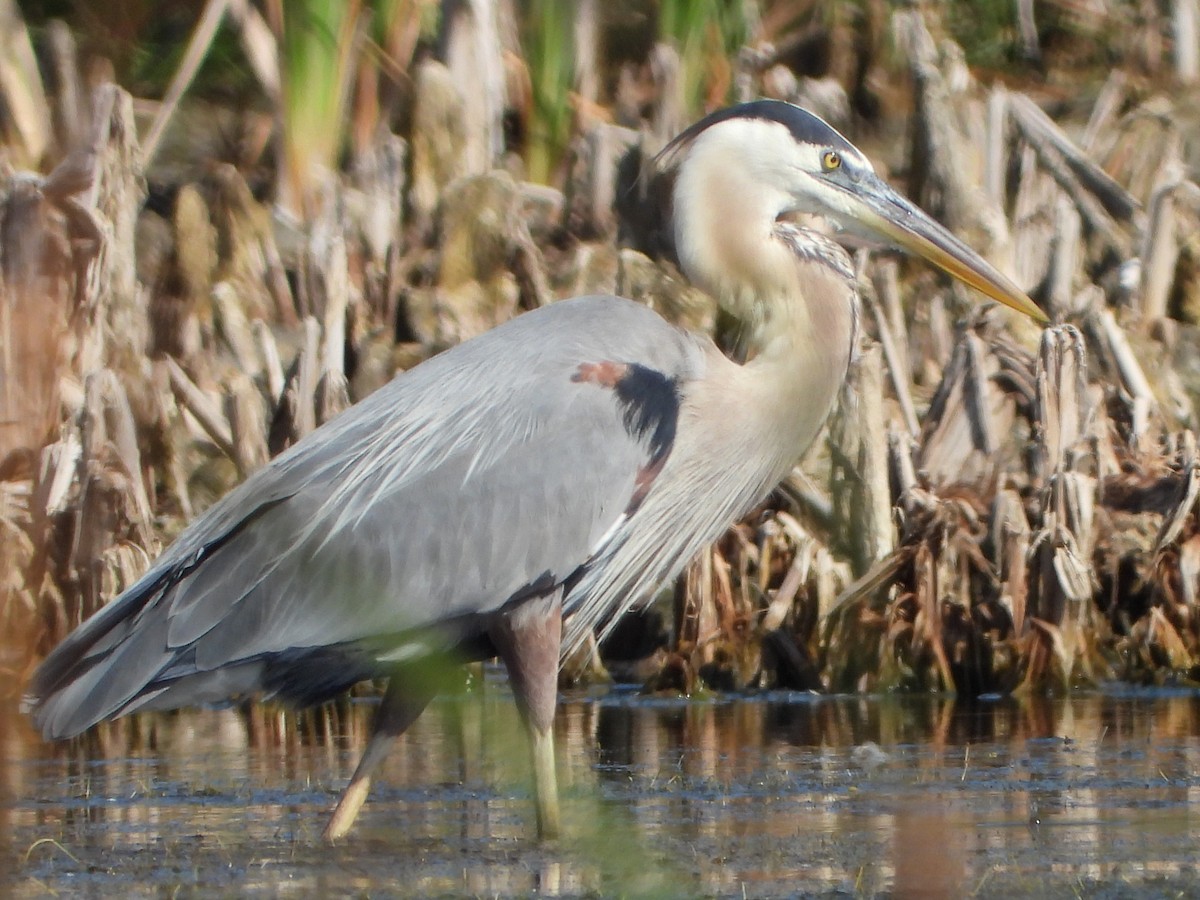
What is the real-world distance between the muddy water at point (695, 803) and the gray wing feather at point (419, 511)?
1.42ft

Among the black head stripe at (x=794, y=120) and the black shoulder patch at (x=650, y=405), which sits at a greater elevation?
the black head stripe at (x=794, y=120)

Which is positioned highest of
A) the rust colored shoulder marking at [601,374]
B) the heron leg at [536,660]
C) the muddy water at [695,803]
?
the rust colored shoulder marking at [601,374]

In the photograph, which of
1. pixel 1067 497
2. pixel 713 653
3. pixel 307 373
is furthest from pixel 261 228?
pixel 1067 497

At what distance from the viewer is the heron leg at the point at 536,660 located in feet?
15.1

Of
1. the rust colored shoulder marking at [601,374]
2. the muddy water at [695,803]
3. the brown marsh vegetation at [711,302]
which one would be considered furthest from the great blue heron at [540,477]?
the brown marsh vegetation at [711,302]

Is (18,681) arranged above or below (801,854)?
above

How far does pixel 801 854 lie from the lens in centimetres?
407

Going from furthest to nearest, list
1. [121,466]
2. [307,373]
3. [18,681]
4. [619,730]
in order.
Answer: [307,373] < [121,466] < [619,730] < [18,681]

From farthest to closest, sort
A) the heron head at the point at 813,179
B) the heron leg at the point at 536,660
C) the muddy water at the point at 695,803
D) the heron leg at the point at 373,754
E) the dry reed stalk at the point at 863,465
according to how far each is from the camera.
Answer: the dry reed stalk at the point at 863,465
the heron head at the point at 813,179
the heron leg at the point at 536,660
the heron leg at the point at 373,754
the muddy water at the point at 695,803

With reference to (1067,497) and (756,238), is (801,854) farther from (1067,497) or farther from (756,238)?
(1067,497)

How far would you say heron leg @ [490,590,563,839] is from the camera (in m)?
4.60

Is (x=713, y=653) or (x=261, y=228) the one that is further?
(x=261, y=228)

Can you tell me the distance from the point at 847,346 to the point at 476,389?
43.6 inches

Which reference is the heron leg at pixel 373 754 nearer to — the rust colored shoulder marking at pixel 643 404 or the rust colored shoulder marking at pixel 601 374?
the rust colored shoulder marking at pixel 643 404
